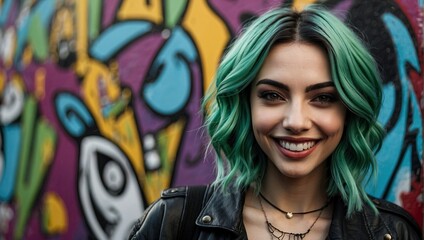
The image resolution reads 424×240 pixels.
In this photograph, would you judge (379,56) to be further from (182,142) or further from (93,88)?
(93,88)

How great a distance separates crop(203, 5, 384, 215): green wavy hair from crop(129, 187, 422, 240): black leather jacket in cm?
6

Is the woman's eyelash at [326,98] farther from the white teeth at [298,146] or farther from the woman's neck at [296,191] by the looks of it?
the woman's neck at [296,191]

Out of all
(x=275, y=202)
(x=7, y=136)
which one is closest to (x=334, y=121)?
(x=275, y=202)

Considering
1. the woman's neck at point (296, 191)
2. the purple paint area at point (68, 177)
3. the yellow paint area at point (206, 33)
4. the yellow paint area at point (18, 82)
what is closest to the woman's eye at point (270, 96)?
the woman's neck at point (296, 191)

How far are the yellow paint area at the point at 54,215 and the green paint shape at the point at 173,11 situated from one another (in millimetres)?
1722

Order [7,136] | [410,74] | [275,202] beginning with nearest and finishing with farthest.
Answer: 1. [275,202]
2. [410,74]
3. [7,136]

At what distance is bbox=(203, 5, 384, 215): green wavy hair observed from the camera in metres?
2.50

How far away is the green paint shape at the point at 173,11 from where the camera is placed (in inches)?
177

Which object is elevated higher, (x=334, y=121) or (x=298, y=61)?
(x=298, y=61)

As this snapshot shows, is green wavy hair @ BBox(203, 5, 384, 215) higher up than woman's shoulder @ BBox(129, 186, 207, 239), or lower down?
higher up

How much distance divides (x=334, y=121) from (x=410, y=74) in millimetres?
1080

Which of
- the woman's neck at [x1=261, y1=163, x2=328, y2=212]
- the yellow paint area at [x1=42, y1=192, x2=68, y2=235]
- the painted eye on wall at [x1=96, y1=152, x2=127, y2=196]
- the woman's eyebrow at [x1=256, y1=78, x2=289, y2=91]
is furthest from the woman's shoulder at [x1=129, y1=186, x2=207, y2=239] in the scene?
the yellow paint area at [x1=42, y1=192, x2=68, y2=235]

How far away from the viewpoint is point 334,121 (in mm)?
2508

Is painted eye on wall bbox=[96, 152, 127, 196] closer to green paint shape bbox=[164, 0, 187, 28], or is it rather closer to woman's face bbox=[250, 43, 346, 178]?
green paint shape bbox=[164, 0, 187, 28]
